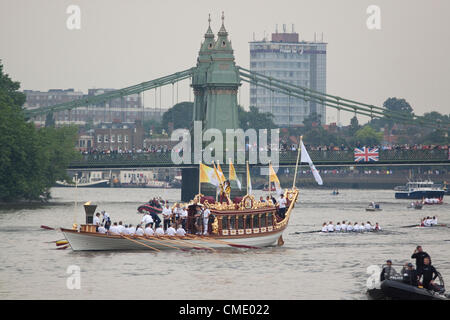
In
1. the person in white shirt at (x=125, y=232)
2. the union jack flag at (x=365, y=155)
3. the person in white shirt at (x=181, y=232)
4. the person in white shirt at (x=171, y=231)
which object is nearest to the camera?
the person in white shirt at (x=125, y=232)

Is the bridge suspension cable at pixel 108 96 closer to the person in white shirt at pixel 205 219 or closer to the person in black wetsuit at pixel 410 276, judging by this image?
the person in white shirt at pixel 205 219

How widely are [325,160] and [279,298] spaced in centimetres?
7349

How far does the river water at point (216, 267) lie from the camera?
2072 inches

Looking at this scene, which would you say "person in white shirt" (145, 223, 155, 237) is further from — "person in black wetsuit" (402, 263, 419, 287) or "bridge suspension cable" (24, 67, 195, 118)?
"bridge suspension cable" (24, 67, 195, 118)

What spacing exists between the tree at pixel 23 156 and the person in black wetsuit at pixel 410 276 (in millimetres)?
67230

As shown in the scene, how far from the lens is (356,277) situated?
57.6 metres

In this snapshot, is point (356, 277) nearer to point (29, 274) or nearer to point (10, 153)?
point (29, 274)

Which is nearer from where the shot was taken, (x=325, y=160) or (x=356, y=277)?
(x=356, y=277)

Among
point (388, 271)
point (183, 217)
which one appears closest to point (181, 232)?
point (183, 217)

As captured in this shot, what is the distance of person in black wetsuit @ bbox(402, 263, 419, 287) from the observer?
158 feet

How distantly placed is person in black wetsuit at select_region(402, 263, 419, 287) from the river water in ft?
10.2

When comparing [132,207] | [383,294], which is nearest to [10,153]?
[132,207]

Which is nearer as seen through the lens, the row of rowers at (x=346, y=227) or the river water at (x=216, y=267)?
the river water at (x=216, y=267)

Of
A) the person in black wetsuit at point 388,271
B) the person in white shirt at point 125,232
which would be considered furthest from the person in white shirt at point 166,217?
the person in black wetsuit at point 388,271
